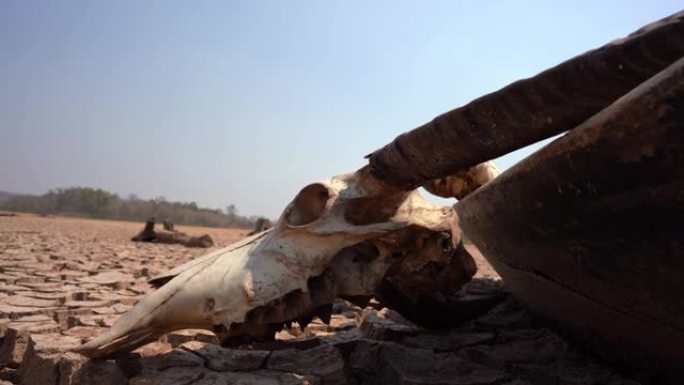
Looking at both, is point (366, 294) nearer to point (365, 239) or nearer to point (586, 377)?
point (365, 239)

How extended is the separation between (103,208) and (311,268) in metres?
46.7

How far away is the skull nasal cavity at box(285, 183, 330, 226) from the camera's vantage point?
1987mm

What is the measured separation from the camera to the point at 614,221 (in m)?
1.11

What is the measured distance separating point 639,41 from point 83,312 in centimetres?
271

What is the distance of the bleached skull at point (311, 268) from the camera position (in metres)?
1.70

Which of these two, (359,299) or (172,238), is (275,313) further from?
(172,238)

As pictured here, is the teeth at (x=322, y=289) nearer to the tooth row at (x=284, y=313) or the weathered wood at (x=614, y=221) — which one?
the tooth row at (x=284, y=313)

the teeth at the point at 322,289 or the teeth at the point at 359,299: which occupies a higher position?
the teeth at the point at 322,289

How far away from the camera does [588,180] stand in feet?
3.59

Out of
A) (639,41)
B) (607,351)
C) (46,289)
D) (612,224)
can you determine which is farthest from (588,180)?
(46,289)

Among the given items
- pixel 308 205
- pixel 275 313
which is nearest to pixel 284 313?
pixel 275 313

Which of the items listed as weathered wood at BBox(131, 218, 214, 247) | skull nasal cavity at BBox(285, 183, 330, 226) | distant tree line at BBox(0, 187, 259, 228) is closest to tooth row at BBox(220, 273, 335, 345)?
skull nasal cavity at BBox(285, 183, 330, 226)

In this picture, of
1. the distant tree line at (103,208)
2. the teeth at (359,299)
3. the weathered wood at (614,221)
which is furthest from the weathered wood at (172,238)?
the distant tree line at (103,208)

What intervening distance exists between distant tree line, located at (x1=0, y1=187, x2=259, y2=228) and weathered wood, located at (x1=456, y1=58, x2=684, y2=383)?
41.4 m
